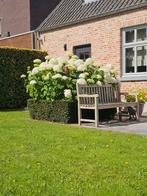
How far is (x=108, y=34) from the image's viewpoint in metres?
17.1

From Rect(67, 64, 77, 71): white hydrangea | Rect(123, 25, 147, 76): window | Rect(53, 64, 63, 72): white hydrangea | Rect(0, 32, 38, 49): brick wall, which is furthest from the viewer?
Rect(0, 32, 38, 49): brick wall

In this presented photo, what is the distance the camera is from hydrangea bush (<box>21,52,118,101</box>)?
12.6 m

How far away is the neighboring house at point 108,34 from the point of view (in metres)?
15.9

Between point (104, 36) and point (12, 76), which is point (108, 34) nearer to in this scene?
point (104, 36)

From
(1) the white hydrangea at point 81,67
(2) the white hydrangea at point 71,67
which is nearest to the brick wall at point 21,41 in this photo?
(2) the white hydrangea at point 71,67

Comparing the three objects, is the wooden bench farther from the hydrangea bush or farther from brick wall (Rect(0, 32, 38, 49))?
brick wall (Rect(0, 32, 38, 49))

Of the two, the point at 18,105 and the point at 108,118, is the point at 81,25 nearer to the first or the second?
the point at 18,105

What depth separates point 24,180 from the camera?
5.79 meters

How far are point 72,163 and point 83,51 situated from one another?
1269 centimetres

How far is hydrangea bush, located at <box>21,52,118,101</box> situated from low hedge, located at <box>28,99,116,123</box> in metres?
0.20

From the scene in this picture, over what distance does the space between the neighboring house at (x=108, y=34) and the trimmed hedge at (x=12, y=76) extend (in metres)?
2.04

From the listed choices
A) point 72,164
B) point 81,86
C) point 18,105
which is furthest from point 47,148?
point 18,105

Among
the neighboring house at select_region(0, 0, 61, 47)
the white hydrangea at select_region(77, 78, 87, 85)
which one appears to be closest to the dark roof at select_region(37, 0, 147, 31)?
the white hydrangea at select_region(77, 78, 87, 85)

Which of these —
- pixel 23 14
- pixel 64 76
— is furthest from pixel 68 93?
pixel 23 14
